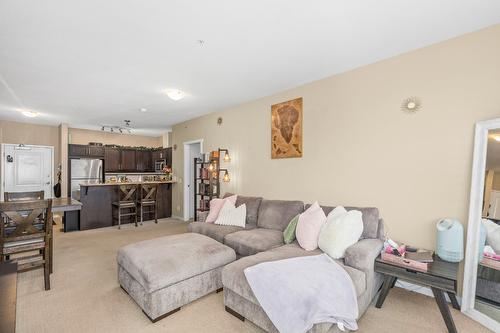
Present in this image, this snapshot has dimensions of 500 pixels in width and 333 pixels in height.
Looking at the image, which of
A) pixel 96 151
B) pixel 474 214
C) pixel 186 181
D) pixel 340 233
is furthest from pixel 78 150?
pixel 474 214

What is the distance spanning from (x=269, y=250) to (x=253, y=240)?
0.38 m

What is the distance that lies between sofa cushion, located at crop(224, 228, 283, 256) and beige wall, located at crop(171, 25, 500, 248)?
2.82 feet

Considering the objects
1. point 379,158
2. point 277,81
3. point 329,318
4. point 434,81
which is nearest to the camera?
point 329,318

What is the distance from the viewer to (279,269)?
2.05 meters

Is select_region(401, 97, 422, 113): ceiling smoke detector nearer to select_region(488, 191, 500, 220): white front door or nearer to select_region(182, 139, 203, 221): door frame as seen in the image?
select_region(488, 191, 500, 220): white front door

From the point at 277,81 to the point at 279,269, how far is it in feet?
8.49

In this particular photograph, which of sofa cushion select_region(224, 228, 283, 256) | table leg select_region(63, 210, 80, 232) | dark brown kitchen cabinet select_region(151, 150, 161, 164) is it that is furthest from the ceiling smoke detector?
dark brown kitchen cabinet select_region(151, 150, 161, 164)

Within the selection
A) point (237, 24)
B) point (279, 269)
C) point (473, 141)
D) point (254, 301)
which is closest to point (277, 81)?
point (237, 24)

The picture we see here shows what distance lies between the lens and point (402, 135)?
2730 millimetres

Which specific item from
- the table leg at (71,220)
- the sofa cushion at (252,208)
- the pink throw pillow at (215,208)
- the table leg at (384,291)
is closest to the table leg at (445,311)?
the table leg at (384,291)

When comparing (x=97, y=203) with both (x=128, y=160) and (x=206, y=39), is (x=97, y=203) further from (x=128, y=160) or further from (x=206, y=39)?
(x=206, y=39)

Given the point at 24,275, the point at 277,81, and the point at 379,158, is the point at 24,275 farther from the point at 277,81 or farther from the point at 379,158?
the point at 379,158

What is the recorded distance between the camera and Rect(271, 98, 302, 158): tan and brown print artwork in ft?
12.3

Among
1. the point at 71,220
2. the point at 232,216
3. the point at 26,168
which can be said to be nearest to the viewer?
the point at 232,216
